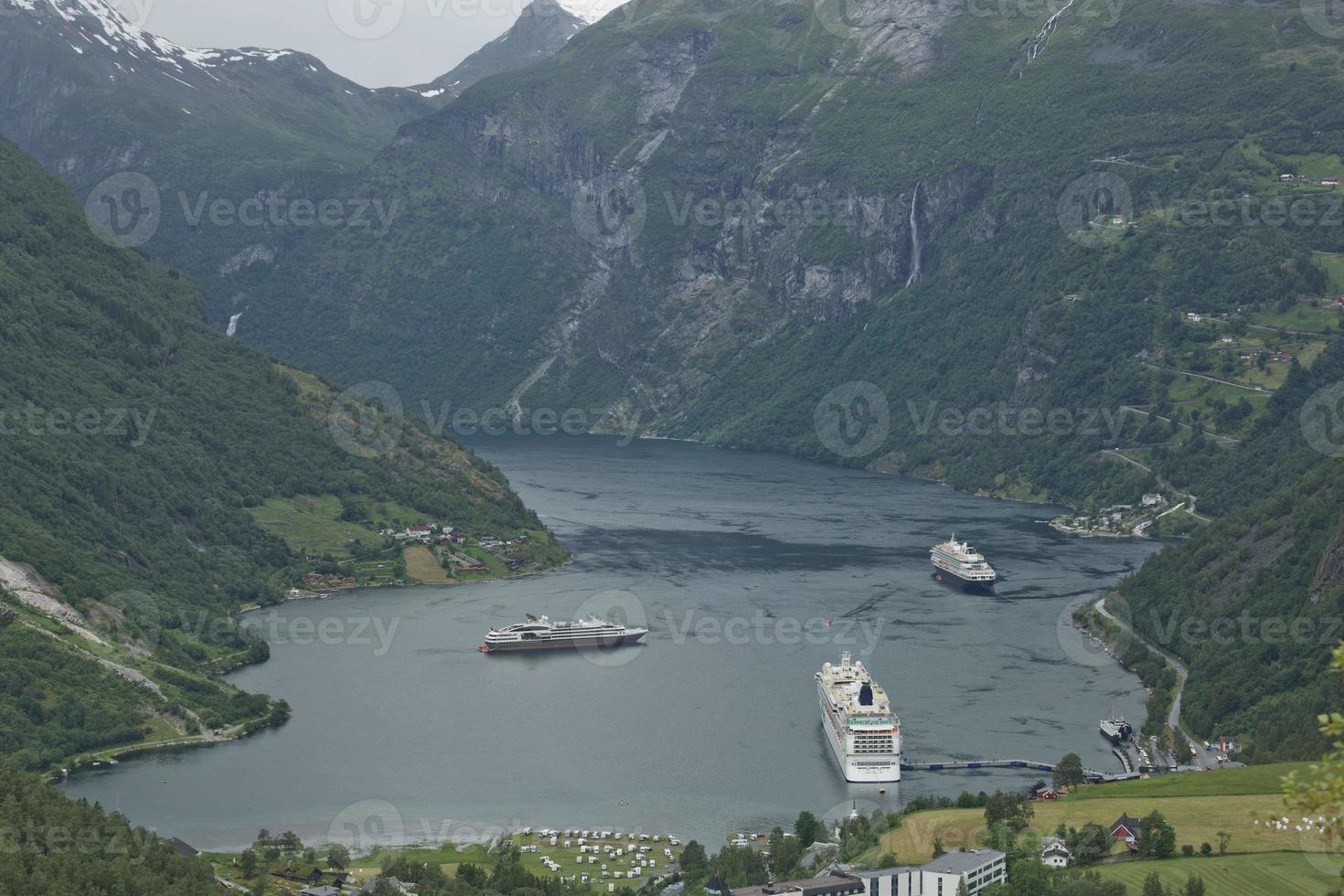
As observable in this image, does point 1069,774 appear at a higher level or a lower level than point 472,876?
higher

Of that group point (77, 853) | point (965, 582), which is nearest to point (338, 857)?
point (77, 853)

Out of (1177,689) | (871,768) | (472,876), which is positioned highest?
(1177,689)

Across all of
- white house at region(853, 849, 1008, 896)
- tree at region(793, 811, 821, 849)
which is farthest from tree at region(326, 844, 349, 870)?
white house at region(853, 849, 1008, 896)

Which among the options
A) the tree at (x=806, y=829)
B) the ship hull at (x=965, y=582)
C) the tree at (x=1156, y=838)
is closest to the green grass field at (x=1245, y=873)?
the tree at (x=1156, y=838)

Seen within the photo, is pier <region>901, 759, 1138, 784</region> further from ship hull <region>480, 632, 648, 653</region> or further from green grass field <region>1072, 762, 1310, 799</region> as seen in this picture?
ship hull <region>480, 632, 648, 653</region>

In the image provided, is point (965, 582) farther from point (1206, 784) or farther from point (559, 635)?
point (1206, 784)

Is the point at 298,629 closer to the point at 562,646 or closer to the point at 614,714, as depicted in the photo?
the point at 562,646

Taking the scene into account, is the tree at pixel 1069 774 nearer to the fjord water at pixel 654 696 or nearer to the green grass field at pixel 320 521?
the fjord water at pixel 654 696
